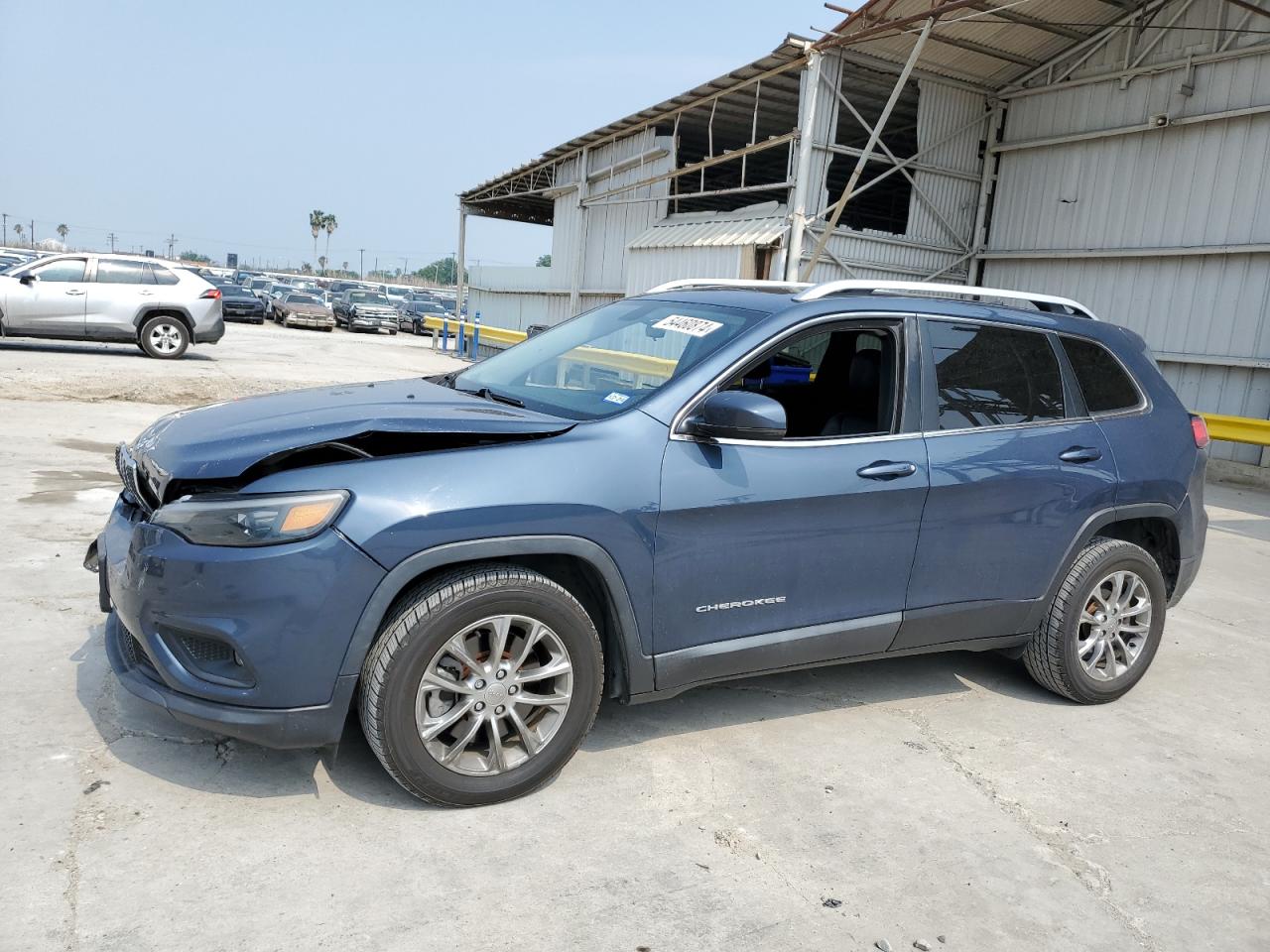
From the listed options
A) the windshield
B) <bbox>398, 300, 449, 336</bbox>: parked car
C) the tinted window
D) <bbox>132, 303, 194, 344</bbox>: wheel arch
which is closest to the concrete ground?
the windshield

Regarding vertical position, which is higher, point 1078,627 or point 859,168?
point 859,168

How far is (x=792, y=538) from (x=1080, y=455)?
1571mm

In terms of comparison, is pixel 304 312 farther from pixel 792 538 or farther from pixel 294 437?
pixel 792 538

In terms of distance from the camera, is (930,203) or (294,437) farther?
(930,203)

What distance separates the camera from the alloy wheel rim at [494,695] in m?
3.11

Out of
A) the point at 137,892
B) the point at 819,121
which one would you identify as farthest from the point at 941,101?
the point at 137,892

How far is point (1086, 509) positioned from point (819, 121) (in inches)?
534

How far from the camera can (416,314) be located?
38719mm

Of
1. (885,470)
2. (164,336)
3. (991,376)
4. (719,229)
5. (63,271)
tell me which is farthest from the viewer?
(719,229)

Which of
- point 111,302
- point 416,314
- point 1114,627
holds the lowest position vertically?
point 416,314

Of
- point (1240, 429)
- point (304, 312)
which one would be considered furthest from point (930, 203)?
point (304, 312)

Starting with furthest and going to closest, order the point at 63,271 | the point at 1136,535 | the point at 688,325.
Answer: the point at 63,271 < the point at 1136,535 < the point at 688,325

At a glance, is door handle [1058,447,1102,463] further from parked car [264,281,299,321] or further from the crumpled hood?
parked car [264,281,299,321]

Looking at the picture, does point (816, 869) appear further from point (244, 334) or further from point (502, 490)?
point (244, 334)
